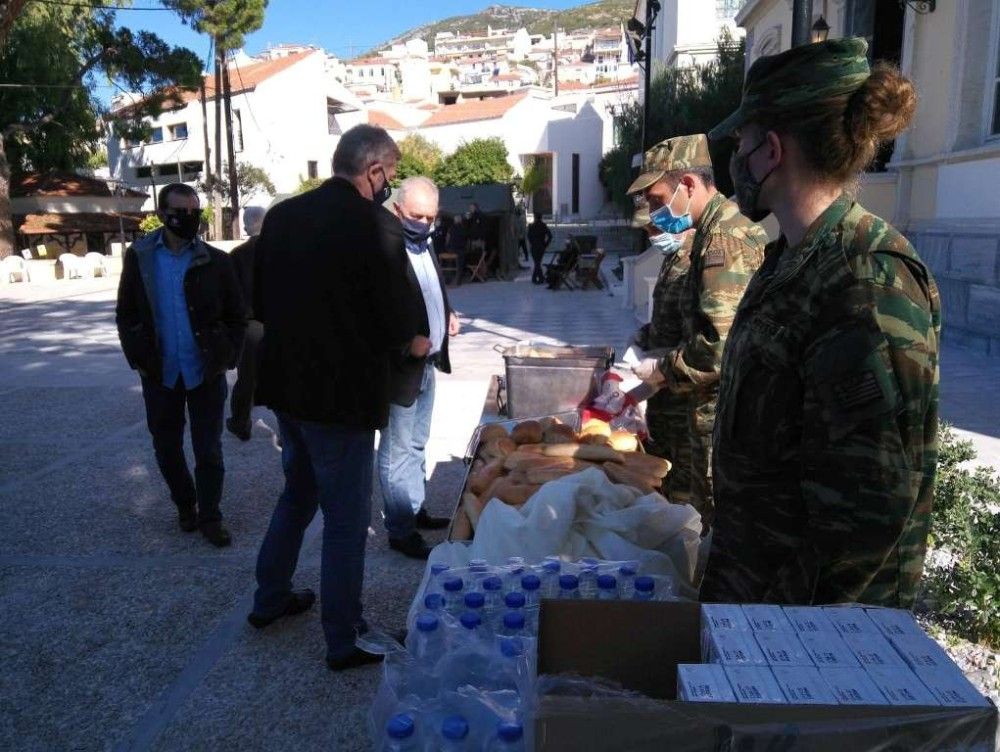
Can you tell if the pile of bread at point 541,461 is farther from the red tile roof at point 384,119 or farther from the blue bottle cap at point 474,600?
the red tile roof at point 384,119

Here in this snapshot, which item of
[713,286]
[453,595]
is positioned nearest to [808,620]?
[453,595]

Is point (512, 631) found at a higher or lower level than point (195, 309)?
lower

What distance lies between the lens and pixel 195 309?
4117 millimetres

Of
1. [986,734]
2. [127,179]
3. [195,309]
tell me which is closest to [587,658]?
[986,734]

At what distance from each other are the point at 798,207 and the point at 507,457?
183 centimetres

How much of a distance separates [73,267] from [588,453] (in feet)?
78.6

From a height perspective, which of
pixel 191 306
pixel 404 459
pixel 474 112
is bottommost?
pixel 404 459

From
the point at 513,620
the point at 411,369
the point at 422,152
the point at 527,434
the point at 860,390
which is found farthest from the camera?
the point at 422,152

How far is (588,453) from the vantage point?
3131 mm

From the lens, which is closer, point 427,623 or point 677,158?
point 427,623

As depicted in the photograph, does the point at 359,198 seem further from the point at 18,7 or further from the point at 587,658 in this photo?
the point at 18,7

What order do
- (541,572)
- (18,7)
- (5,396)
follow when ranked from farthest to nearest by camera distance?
(18,7) → (5,396) → (541,572)

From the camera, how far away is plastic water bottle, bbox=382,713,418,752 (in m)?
1.46

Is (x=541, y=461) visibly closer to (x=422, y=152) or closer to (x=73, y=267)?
(x=73, y=267)
